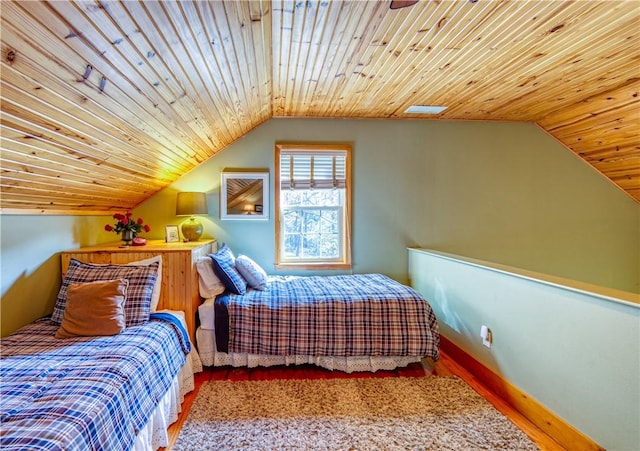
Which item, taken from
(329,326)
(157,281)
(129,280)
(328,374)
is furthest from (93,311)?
(328,374)

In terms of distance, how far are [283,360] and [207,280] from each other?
90 cm

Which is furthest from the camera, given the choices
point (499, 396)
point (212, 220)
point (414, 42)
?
point (212, 220)

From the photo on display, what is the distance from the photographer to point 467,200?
11.6 feet

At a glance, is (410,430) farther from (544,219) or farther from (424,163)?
(544,219)

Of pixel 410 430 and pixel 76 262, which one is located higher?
pixel 76 262

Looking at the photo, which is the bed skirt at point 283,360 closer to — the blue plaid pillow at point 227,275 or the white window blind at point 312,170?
the blue plaid pillow at point 227,275

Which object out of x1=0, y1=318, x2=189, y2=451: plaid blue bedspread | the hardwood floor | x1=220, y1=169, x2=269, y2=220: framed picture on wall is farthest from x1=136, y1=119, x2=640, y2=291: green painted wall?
x1=0, y1=318, x2=189, y2=451: plaid blue bedspread

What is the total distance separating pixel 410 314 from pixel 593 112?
108 inches

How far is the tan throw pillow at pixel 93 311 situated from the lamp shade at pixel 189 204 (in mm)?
1266

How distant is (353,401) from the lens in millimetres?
1976

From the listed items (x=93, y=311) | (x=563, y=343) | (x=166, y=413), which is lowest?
(x=166, y=413)

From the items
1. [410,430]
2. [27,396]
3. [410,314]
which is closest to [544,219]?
[410,314]

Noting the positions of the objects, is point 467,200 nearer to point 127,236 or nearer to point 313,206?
point 313,206

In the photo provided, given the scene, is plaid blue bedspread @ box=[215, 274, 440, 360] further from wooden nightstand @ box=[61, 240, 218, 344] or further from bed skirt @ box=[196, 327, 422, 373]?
wooden nightstand @ box=[61, 240, 218, 344]
